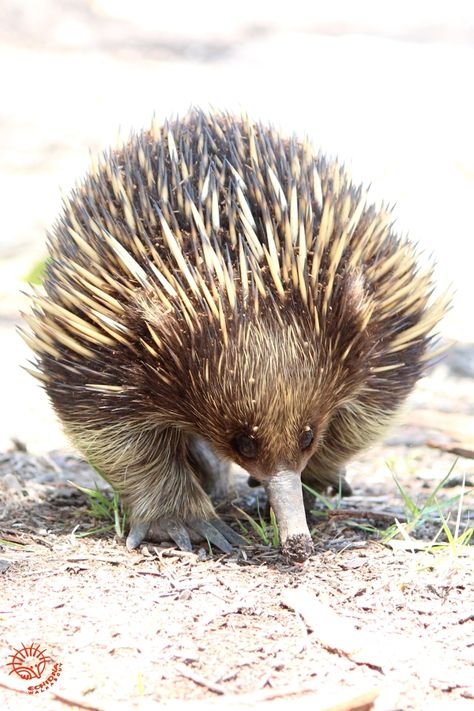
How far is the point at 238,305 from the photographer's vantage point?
336 centimetres

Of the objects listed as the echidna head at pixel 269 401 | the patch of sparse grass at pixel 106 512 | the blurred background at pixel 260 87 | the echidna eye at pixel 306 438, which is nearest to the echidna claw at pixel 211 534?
the patch of sparse grass at pixel 106 512

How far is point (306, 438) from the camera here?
3529 millimetres

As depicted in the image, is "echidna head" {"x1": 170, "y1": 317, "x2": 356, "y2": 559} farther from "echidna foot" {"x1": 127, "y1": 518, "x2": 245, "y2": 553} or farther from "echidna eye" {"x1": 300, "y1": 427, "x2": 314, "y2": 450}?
"echidna foot" {"x1": 127, "y1": 518, "x2": 245, "y2": 553}

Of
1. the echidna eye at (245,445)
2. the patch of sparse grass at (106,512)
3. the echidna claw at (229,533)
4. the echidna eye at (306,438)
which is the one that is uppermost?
the echidna eye at (306,438)

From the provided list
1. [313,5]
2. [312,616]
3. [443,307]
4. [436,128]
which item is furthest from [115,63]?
[312,616]

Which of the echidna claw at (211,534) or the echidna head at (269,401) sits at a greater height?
the echidna head at (269,401)

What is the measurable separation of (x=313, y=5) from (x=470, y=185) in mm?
7219

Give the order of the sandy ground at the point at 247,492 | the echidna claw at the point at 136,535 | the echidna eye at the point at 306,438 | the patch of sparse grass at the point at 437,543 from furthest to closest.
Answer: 1. the echidna claw at the point at 136,535
2. the patch of sparse grass at the point at 437,543
3. the echidna eye at the point at 306,438
4. the sandy ground at the point at 247,492

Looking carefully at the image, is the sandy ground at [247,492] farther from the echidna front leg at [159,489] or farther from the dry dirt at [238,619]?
the echidna front leg at [159,489]

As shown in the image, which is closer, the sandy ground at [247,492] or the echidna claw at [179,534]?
the sandy ground at [247,492]

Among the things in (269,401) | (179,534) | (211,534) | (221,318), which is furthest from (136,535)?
(221,318)

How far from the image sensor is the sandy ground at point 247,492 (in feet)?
9.84

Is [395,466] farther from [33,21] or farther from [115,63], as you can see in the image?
[33,21]

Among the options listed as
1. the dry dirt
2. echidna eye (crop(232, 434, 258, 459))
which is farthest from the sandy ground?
echidna eye (crop(232, 434, 258, 459))
